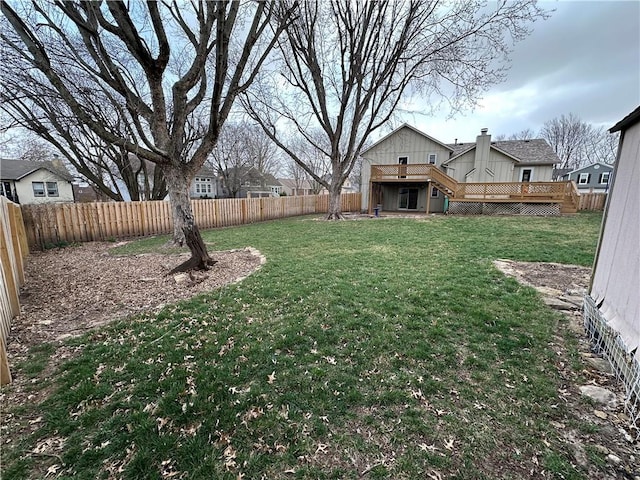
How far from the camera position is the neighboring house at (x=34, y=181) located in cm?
2255

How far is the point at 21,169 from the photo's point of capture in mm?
23297

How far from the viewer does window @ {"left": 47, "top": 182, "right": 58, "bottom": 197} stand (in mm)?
24172

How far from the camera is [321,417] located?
2.18 meters

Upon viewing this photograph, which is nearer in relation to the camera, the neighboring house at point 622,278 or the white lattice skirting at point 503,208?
the neighboring house at point 622,278

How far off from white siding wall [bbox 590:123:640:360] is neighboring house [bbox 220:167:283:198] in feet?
67.0

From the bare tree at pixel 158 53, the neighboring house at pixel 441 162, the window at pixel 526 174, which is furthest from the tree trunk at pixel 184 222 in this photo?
the window at pixel 526 174

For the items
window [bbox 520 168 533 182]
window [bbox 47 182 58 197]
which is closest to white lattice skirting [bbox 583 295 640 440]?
window [bbox 520 168 533 182]

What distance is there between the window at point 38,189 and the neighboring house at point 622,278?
34.7 metres

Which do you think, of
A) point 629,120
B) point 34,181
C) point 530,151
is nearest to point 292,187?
point 34,181

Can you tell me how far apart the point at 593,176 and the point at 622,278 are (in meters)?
40.6

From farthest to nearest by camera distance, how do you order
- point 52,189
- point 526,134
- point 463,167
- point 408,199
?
point 526,134 < point 52,189 < point 408,199 < point 463,167

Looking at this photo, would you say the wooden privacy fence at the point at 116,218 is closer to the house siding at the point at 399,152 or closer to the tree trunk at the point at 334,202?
the tree trunk at the point at 334,202

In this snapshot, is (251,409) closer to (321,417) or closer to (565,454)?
(321,417)

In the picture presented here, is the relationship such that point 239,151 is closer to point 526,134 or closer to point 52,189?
point 52,189
